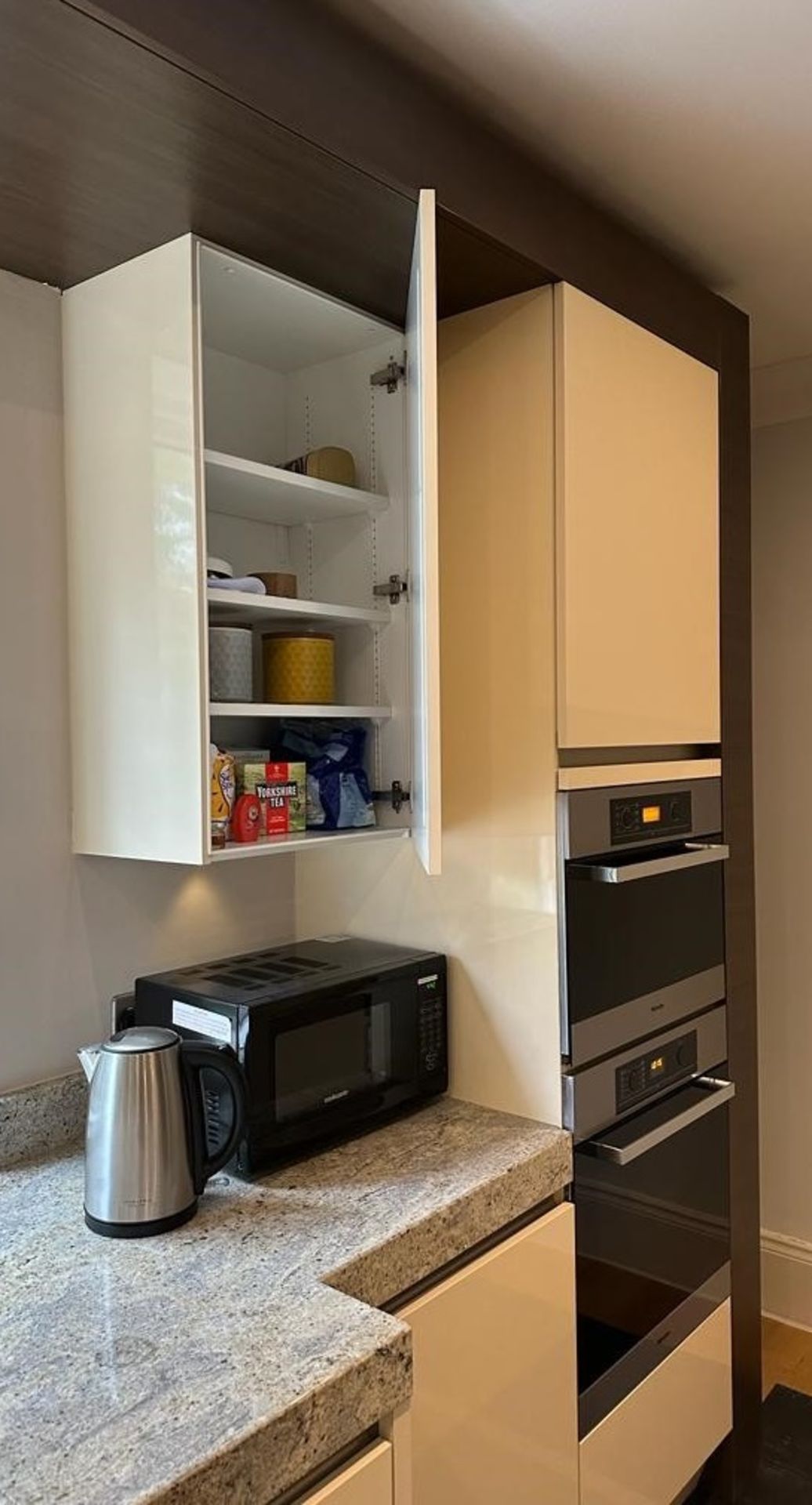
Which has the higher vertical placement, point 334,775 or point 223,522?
point 223,522

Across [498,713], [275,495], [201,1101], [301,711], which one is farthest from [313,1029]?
[275,495]

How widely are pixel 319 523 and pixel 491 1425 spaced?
1.35m

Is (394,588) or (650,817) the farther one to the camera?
(650,817)

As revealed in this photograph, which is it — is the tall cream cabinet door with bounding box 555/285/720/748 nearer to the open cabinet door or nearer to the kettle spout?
the open cabinet door

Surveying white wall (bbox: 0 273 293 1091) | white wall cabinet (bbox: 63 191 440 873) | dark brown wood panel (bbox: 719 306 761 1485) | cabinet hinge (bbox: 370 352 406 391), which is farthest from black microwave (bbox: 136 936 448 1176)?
cabinet hinge (bbox: 370 352 406 391)

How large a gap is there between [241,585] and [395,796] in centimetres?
41

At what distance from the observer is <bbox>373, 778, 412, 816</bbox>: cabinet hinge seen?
1640 mm

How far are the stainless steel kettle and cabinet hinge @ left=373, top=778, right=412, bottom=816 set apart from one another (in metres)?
0.51

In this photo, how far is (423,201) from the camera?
132cm

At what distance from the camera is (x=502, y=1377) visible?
142cm

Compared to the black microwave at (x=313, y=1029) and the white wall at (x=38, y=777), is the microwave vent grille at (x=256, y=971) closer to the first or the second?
the black microwave at (x=313, y=1029)

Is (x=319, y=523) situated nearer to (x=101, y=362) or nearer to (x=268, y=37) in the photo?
(x=101, y=362)

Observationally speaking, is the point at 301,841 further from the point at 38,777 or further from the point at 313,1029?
the point at 38,777

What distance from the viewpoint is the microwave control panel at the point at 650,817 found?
5.61 feet
